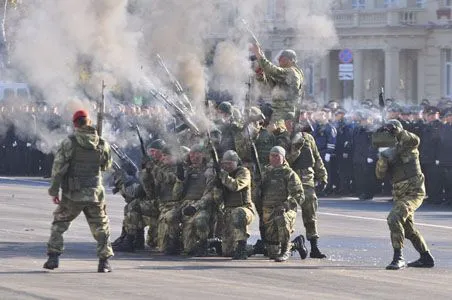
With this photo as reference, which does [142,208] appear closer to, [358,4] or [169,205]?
[169,205]

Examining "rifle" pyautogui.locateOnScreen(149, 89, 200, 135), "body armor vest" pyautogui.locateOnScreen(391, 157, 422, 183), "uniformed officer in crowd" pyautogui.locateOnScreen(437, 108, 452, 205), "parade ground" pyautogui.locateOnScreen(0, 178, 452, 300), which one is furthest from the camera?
"uniformed officer in crowd" pyautogui.locateOnScreen(437, 108, 452, 205)

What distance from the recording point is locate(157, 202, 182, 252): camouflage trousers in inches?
757

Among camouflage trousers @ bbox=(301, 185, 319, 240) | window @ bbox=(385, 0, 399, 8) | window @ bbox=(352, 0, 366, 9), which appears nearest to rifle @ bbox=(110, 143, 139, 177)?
camouflage trousers @ bbox=(301, 185, 319, 240)

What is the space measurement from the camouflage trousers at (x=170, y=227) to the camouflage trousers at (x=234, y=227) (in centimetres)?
66

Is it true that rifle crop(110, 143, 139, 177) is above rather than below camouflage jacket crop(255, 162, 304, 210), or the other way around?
above

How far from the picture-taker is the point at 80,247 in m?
19.6

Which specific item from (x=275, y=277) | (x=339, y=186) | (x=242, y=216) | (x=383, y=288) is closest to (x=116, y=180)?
(x=242, y=216)

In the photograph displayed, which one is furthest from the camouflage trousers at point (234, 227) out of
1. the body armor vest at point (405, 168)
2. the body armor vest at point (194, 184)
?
the body armor vest at point (405, 168)

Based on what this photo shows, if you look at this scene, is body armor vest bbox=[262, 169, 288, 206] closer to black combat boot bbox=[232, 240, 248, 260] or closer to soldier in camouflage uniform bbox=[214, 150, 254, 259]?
soldier in camouflage uniform bbox=[214, 150, 254, 259]

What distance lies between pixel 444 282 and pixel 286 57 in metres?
4.22

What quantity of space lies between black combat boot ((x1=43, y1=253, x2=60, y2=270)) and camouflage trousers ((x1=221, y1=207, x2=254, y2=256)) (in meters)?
2.77

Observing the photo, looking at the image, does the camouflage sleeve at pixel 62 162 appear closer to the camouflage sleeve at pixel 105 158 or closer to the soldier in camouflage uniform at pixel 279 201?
the camouflage sleeve at pixel 105 158

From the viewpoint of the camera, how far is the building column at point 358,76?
47000 mm

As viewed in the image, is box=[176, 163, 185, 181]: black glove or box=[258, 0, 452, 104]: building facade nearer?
box=[176, 163, 185, 181]: black glove
